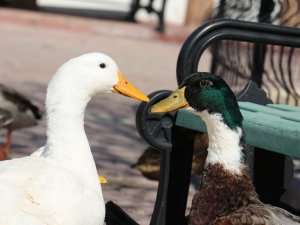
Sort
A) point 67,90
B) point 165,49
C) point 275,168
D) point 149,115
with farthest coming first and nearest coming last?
point 165,49, point 275,168, point 149,115, point 67,90

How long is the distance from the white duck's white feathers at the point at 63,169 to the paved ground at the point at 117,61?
1.38 meters

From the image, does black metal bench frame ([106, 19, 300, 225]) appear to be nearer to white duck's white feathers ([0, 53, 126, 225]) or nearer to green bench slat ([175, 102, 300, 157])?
green bench slat ([175, 102, 300, 157])

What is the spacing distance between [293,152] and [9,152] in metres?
3.13

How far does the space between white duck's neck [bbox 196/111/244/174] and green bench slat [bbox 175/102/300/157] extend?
295 millimetres

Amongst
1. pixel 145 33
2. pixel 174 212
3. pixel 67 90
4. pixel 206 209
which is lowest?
pixel 145 33

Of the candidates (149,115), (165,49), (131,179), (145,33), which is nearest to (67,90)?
(149,115)

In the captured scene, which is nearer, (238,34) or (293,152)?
(293,152)

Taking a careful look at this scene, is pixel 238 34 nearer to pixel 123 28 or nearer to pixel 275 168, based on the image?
pixel 275 168

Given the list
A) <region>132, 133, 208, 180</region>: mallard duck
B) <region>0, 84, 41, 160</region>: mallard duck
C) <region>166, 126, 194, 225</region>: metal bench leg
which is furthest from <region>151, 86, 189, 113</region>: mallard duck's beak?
<region>0, 84, 41, 160</region>: mallard duck

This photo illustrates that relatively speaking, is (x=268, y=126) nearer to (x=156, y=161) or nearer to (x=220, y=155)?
(x=220, y=155)

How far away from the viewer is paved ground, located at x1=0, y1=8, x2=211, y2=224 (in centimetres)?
595

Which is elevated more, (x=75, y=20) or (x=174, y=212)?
(x=174, y=212)

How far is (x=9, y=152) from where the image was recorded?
247 inches

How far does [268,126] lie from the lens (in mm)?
3779
